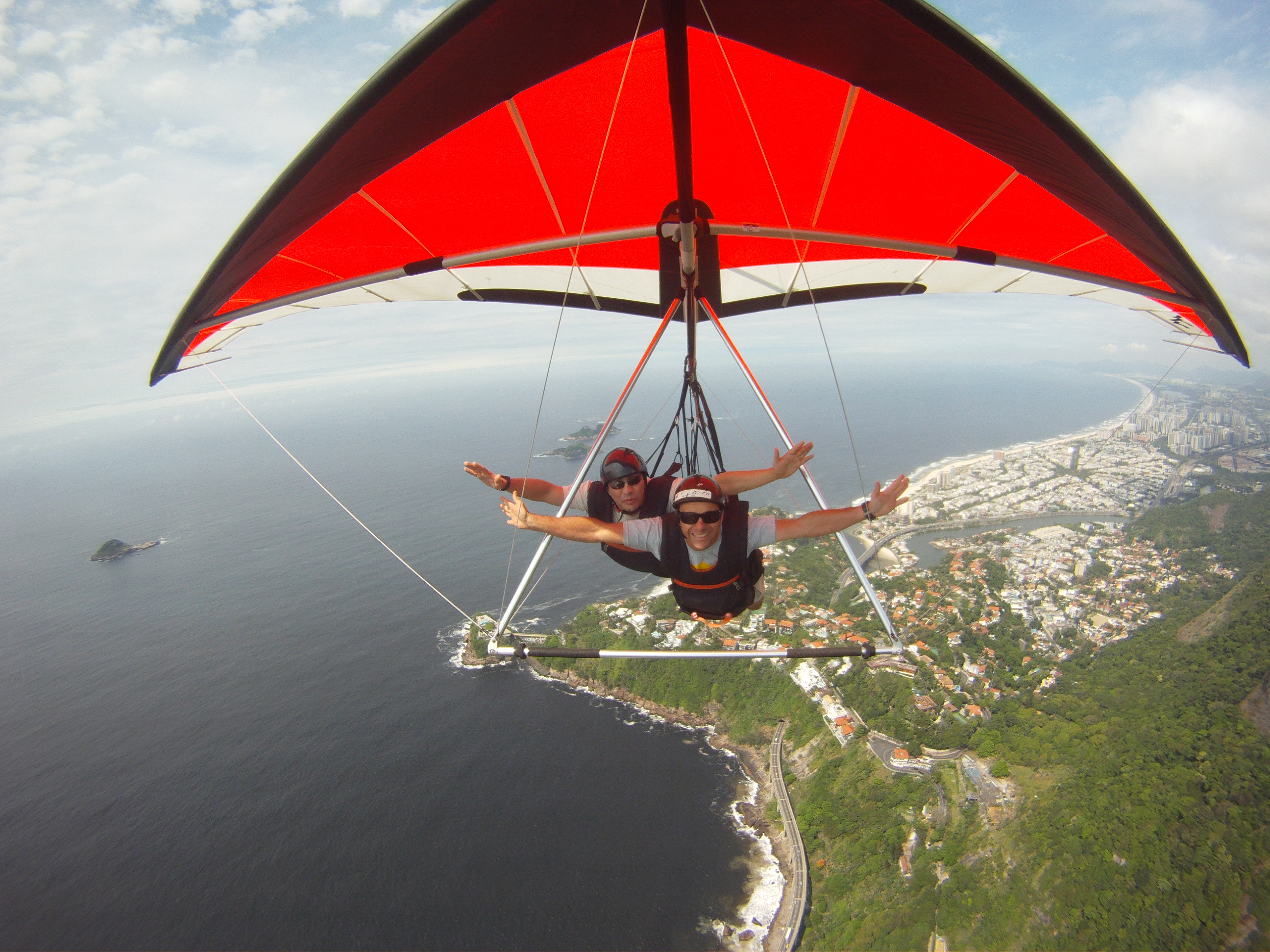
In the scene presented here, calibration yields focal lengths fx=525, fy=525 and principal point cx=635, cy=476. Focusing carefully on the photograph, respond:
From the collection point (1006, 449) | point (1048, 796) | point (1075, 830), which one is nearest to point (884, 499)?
point (1075, 830)

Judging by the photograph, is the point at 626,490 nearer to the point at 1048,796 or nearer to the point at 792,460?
the point at 792,460

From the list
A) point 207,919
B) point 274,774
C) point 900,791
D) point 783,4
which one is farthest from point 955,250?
point 274,774

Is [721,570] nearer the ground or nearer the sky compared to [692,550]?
nearer the ground

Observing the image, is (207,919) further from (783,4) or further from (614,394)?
(614,394)

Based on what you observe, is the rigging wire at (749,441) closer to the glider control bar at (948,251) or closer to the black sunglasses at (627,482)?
the black sunglasses at (627,482)

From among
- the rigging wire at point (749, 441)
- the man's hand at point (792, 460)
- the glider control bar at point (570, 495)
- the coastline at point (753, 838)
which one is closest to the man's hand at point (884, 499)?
the man's hand at point (792, 460)

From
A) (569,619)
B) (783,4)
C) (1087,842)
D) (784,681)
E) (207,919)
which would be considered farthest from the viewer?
(569,619)
